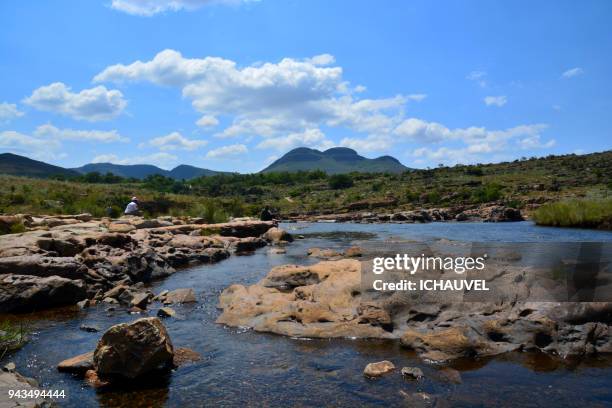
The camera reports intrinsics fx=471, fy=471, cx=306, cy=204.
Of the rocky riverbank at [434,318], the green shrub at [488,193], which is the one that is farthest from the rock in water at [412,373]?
the green shrub at [488,193]

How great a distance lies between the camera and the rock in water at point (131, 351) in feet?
29.3

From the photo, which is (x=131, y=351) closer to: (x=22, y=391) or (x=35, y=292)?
(x=22, y=391)

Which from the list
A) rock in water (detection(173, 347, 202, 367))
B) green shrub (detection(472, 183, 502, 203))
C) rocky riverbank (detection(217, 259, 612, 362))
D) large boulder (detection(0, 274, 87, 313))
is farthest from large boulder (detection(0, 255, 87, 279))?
green shrub (detection(472, 183, 502, 203))

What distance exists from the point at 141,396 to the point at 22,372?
288 cm

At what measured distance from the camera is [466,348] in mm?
9977

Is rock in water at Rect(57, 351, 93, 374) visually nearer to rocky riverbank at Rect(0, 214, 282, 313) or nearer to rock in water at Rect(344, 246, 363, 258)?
rocky riverbank at Rect(0, 214, 282, 313)

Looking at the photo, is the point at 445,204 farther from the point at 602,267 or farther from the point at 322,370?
the point at 322,370

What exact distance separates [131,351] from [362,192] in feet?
274

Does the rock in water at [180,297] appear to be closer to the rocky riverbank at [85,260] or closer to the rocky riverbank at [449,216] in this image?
the rocky riverbank at [85,260]

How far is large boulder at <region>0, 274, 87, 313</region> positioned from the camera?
14.2 metres

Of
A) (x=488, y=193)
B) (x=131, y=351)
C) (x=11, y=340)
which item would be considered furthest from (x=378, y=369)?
(x=488, y=193)

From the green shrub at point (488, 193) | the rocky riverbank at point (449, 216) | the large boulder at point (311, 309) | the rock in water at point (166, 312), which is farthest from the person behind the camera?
the green shrub at point (488, 193)

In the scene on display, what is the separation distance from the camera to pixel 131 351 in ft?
29.6

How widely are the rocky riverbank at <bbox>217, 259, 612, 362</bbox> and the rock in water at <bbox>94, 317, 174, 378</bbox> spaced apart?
355 centimetres
